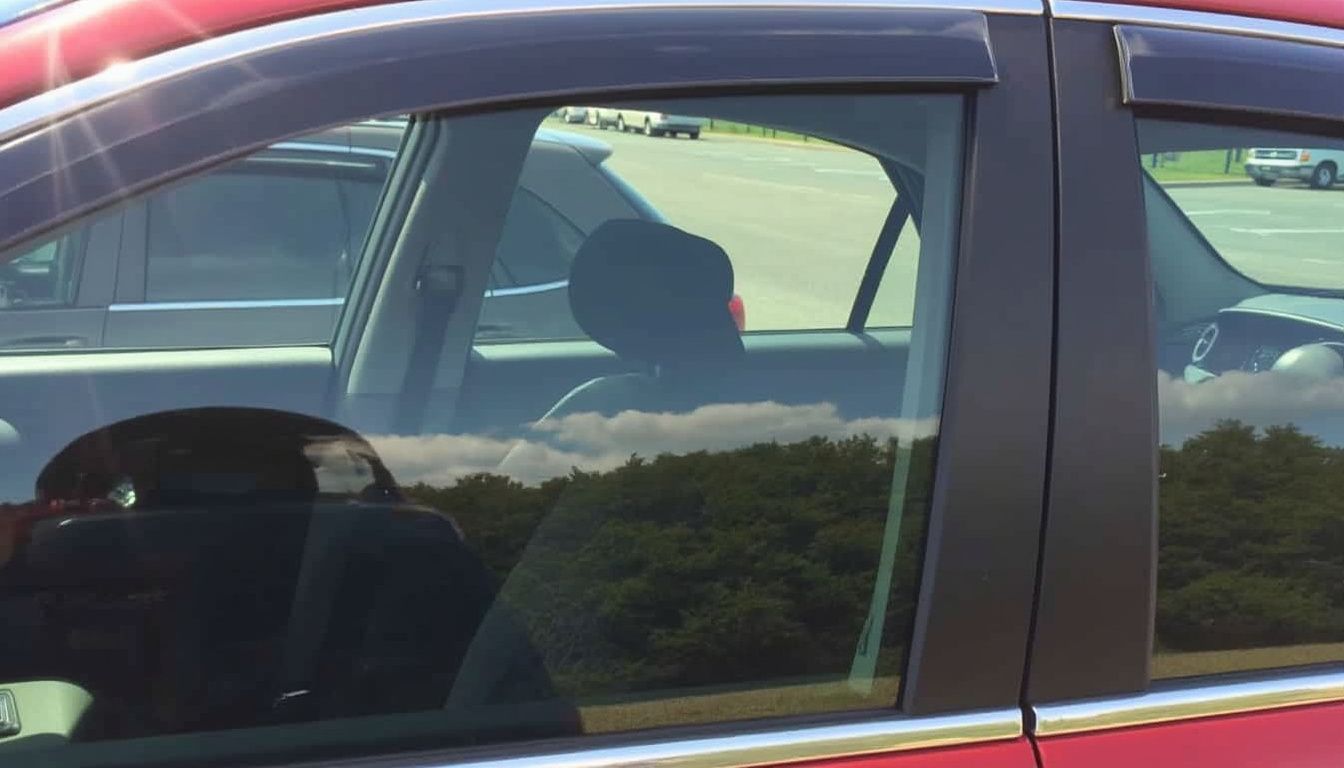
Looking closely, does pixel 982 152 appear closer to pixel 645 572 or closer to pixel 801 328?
pixel 801 328

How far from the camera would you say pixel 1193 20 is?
1.35 meters

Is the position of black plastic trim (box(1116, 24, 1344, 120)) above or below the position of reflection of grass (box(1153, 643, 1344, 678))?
above

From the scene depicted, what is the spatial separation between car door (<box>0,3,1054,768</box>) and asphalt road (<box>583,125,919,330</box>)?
38mm

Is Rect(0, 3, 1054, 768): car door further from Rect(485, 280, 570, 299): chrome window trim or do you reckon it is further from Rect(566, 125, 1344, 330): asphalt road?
Rect(485, 280, 570, 299): chrome window trim

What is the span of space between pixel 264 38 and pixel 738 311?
58 cm

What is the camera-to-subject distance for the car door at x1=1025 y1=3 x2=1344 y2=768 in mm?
1274

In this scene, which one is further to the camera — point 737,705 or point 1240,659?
point 1240,659

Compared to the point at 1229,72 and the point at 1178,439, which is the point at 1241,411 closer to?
the point at 1178,439

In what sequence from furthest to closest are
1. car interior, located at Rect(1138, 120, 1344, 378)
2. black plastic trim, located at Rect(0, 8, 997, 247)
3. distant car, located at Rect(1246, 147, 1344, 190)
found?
1. distant car, located at Rect(1246, 147, 1344, 190)
2. car interior, located at Rect(1138, 120, 1344, 378)
3. black plastic trim, located at Rect(0, 8, 997, 247)

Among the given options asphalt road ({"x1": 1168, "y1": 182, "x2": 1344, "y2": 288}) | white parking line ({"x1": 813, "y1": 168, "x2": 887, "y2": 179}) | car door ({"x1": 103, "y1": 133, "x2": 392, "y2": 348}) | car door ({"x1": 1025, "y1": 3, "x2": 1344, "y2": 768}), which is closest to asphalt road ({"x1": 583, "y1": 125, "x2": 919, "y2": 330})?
white parking line ({"x1": 813, "y1": 168, "x2": 887, "y2": 179})

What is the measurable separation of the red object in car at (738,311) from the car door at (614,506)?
31 mm

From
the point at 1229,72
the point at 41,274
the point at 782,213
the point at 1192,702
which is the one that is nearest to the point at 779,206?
the point at 782,213

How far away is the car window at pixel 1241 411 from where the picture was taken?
1.36 meters

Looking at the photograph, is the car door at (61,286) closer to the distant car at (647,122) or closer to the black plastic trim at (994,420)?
the distant car at (647,122)
